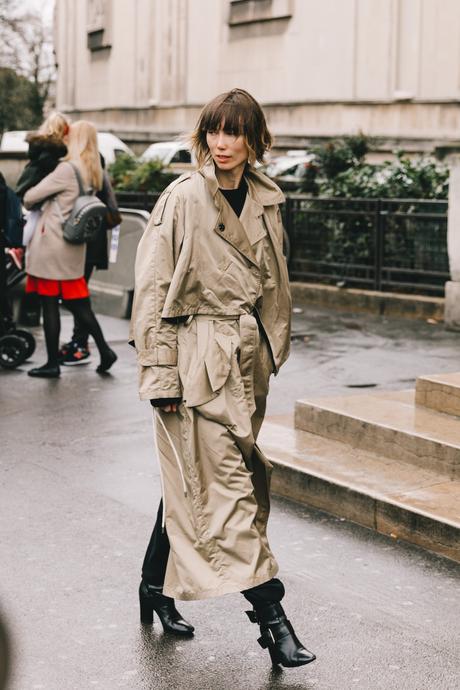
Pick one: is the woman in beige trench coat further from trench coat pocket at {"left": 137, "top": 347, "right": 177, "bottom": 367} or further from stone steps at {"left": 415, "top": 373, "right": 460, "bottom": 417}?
stone steps at {"left": 415, "top": 373, "right": 460, "bottom": 417}

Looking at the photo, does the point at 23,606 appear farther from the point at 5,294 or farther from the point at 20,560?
the point at 5,294

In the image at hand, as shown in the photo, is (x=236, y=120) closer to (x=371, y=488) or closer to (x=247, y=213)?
(x=247, y=213)

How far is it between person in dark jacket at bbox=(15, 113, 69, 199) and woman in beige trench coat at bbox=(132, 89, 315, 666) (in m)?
5.44

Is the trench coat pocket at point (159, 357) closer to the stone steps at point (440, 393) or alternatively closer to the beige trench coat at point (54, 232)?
the stone steps at point (440, 393)

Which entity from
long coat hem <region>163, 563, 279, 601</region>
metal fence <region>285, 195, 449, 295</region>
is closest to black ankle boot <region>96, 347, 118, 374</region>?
metal fence <region>285, 195, 449, 295</region>

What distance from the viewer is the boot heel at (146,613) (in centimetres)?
481

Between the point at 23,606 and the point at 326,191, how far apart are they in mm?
11289

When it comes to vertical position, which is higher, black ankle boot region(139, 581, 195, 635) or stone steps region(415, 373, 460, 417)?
stone steps region(415, 373, 460, 417)

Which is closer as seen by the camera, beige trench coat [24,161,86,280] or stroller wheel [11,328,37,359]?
beige trench coat [24,161,86,280]

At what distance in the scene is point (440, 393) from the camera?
25.2 ft

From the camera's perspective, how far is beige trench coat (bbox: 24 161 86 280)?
982 cm

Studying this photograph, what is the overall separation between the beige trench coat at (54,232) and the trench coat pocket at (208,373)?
5608 millimetres

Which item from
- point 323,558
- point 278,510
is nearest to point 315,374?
point 278,510

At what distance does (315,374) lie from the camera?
34.2ft
